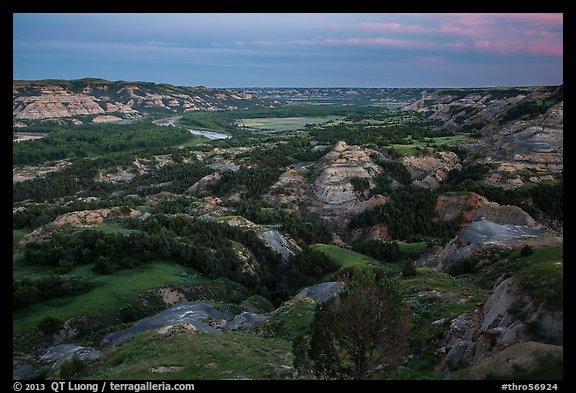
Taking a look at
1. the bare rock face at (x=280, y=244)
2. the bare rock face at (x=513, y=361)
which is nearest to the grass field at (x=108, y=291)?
the bare rock face at (x=280, y=244)

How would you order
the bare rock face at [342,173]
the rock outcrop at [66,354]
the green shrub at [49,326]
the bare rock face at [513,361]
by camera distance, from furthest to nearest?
the bare rock face at [342,173]
the green shrub at [49,326]
the rock outcrop at [66,354]
the bare rock face at [513,361]

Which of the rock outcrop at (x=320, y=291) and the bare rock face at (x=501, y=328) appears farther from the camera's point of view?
the rock outcrop at (x=320, y=291)

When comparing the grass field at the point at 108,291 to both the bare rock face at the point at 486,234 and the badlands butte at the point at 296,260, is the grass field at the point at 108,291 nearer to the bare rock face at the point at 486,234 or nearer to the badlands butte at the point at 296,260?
the badlands butte at the point at 296,260

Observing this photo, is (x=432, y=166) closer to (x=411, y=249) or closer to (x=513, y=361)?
(x=411, y=249)

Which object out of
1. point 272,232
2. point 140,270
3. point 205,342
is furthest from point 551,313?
point 272,232

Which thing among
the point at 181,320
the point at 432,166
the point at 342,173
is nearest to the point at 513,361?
the point at 181,320
